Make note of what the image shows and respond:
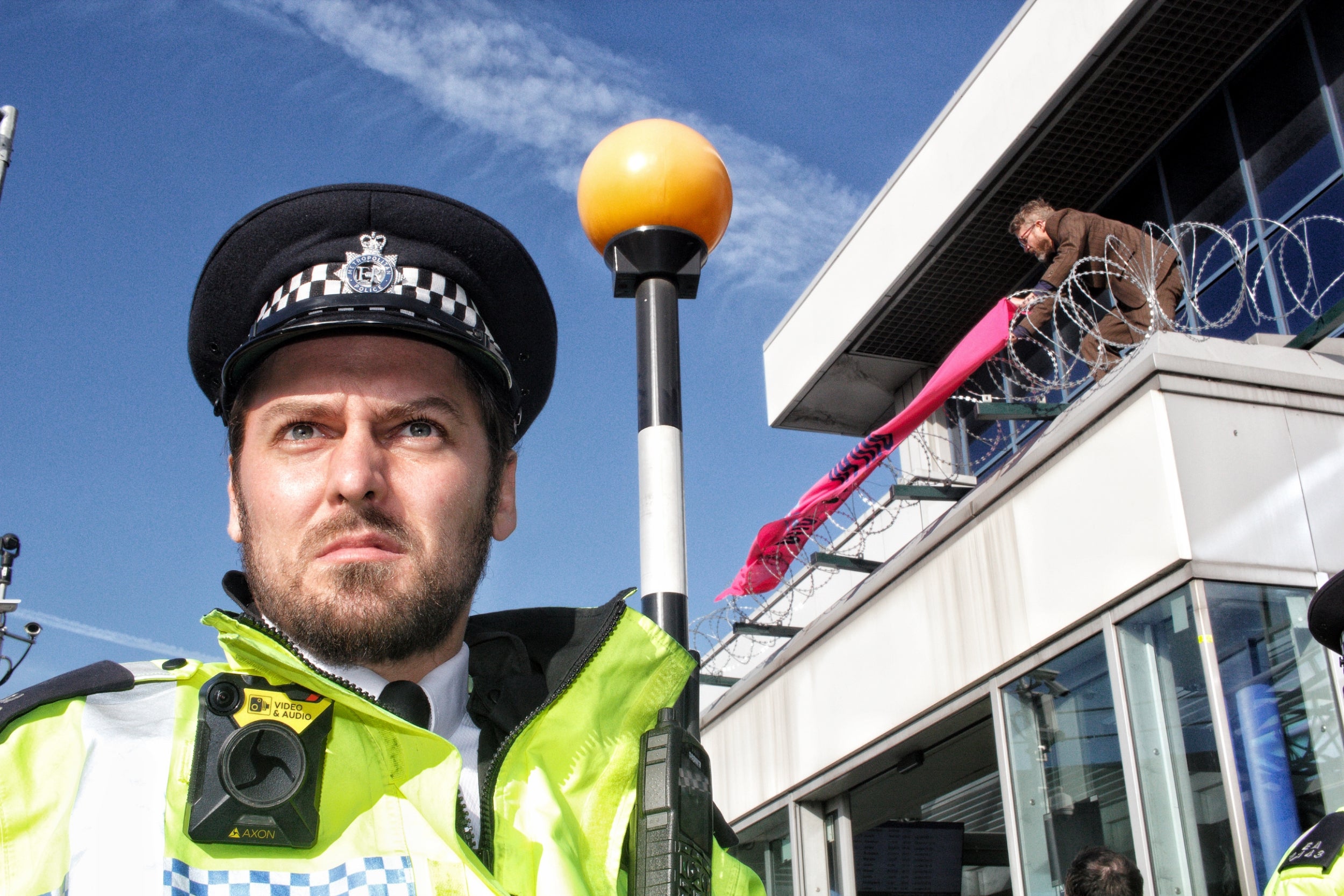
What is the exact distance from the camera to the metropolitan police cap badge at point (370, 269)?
6.17 feet

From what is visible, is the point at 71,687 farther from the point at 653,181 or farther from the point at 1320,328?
the point at 1320,328

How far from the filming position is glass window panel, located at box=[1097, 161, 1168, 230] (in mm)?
10453

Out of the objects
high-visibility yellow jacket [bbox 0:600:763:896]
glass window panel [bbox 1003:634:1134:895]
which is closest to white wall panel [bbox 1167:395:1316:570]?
glass window panel [bbox 1003:634:1134:895]

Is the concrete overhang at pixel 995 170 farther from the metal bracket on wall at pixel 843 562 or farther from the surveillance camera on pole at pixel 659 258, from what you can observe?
the surveillance camera on pole at pixel 659 258

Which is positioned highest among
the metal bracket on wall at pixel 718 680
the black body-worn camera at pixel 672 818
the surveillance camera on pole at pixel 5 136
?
the surveillance camera on pole at pixel 5 136

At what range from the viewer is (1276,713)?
19.5 ft

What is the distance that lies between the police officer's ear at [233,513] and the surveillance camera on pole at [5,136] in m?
4.99

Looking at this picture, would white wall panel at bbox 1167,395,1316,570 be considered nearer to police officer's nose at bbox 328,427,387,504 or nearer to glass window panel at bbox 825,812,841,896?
glass window panel at bbox 825,812,841,896

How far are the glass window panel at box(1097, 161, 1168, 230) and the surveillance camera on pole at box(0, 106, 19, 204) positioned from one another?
8.46 metres

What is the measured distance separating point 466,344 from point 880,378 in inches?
472

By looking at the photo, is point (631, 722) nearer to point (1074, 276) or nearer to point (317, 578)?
point (317, 578)

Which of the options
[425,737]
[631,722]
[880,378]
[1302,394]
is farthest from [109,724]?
[880,378]

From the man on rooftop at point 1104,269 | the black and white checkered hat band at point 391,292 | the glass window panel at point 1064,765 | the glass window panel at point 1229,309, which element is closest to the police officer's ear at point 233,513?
the black and white checkered hat band at point 391,292

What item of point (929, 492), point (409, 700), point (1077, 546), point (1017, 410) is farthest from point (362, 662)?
point (929, 492)
